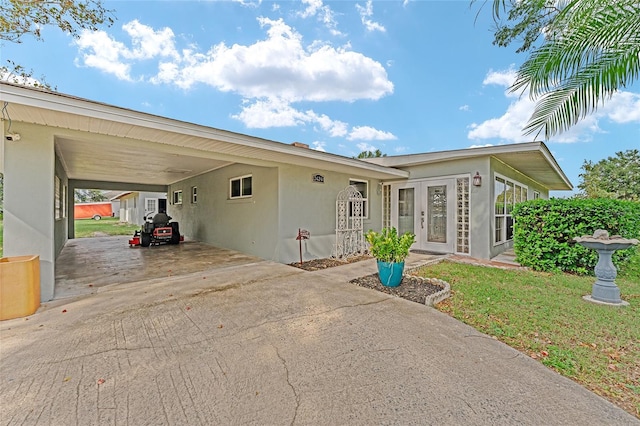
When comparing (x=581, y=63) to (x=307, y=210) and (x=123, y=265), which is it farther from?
(x=123, y=265)

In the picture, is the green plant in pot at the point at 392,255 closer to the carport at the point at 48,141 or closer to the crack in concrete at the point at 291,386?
the crack in concrete at the point at 291,386

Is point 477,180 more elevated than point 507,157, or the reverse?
point 507,157

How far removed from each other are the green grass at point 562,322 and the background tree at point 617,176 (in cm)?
2415

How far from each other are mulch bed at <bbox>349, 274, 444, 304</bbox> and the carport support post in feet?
15.7

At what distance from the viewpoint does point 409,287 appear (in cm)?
463

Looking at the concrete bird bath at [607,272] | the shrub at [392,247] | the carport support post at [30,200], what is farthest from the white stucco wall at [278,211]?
the concrete bird bath at [607,272]

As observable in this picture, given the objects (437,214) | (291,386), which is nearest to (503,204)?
(437,214)

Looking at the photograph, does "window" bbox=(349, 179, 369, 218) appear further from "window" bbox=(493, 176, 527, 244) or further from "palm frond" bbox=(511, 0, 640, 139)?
"palm frond" bbox=(511, 0, 640, 139)

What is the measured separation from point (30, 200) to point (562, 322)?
7.23m

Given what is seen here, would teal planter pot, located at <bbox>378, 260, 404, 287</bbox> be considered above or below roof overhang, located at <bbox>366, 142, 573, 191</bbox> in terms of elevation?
below

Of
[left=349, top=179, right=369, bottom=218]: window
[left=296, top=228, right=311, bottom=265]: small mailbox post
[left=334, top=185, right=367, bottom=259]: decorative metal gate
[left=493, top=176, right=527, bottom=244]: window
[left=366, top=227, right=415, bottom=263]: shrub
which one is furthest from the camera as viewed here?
[left=349, top=179, right=369, bottom=218]: window

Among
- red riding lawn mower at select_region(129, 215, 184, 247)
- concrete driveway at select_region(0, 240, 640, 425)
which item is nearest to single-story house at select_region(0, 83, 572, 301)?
red riding lawn mower at select_region(129, 215, 184, 247)

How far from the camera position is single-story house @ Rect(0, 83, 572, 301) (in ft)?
12.1

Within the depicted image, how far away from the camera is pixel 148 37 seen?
8.06 meters
